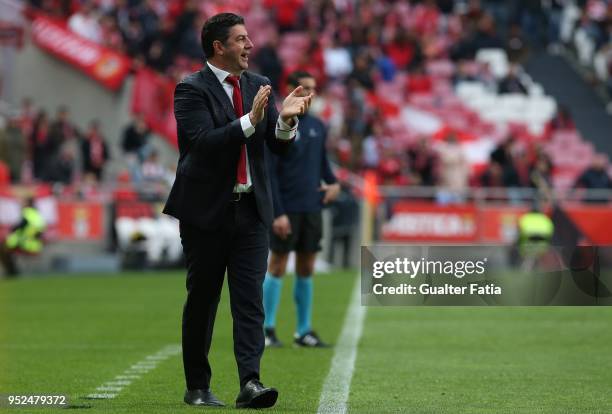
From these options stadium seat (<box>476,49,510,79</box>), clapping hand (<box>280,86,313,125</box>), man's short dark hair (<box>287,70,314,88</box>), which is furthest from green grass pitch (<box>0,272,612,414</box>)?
stadium seat (<box>476,49,510,79</box>)

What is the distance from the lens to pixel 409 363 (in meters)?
9.97

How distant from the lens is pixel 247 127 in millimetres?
7105

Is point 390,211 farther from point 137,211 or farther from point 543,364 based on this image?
point 543,364

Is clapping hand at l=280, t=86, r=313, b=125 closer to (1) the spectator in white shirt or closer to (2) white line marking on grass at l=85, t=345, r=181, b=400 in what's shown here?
(2) white line marking on grass at l=85, t=345, r=181, b=400

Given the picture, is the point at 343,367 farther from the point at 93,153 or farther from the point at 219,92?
the point at 93,153

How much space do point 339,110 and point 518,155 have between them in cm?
352

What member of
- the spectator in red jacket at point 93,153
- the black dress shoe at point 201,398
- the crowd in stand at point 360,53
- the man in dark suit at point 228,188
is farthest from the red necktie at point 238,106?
the spectator in red jacket at point 93,153

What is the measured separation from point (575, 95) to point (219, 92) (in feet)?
82.4

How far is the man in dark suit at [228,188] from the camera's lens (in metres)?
7.27

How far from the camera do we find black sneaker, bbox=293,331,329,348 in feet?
36.8

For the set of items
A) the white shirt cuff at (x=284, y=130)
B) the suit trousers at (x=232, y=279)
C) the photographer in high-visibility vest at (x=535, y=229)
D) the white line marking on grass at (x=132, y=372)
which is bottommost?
the photographer in high-visibility vest at (x=535, y=229)

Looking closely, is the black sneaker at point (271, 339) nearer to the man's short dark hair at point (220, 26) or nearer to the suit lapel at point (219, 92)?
the suit lapel at point (219, 92)

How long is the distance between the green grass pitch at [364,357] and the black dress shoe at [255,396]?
9cm

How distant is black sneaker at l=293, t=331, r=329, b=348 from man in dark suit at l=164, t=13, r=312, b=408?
3.58 metres
